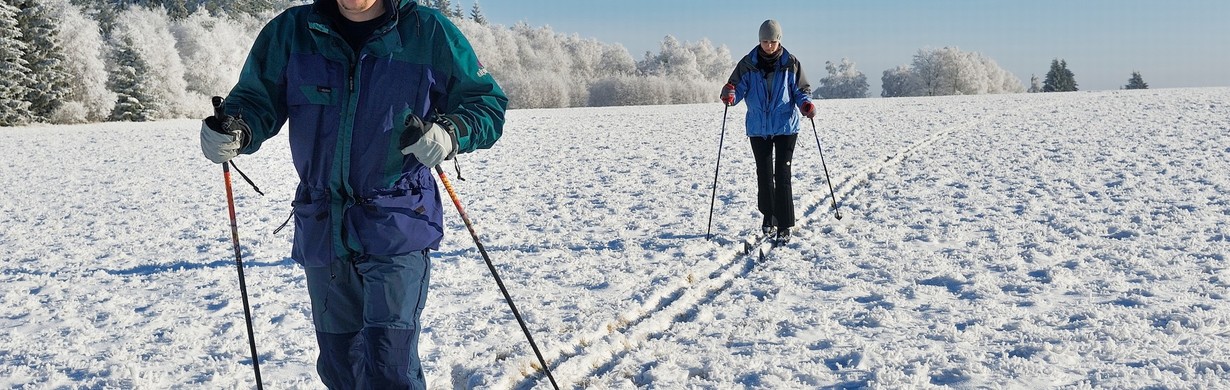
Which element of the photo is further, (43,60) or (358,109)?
(43,60)

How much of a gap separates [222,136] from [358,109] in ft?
1.32

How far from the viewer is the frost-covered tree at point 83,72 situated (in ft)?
123

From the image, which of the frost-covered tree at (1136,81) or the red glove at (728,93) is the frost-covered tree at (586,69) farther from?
the red glove at (728,93)

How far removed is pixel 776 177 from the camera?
23.4 ft

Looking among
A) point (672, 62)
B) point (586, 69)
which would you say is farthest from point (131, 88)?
point (672, 62)

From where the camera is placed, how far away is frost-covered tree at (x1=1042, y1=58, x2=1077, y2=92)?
90125mm

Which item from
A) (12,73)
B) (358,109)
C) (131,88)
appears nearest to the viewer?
(358,109)

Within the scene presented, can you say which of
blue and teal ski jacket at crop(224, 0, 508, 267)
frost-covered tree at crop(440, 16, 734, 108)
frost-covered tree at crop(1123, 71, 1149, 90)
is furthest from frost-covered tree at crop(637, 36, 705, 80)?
blue and teal ski jacket at crop(224, 0, 508, 267)

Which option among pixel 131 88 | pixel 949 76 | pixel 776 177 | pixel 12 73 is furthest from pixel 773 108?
pixel 949 76

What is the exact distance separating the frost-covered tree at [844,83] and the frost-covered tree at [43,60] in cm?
8892

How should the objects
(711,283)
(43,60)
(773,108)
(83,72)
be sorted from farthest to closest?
(83,72)
(43,60)
(773,108)
(711,283)

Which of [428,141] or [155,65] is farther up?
[155,65]

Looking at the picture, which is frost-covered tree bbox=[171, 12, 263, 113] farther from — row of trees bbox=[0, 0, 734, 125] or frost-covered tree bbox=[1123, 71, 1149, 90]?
frost-covered tree bbox=[1123, 71, 1149, 90]

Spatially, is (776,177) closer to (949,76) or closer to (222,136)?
(222,136)
